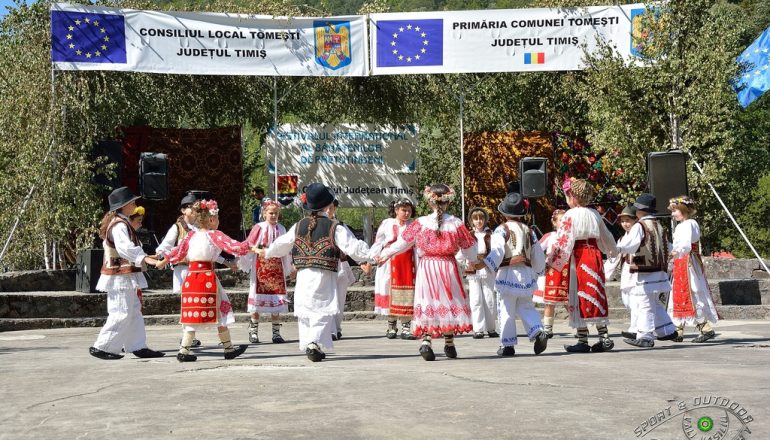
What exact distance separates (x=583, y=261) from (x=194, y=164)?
45.0 feet

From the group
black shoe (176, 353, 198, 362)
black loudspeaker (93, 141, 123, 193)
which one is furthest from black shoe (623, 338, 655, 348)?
black loudspeaker (93, 141, 123, 193)

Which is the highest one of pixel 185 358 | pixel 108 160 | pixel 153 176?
pixel 108 160

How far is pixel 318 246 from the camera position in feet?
33.5

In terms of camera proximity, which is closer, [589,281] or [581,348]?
[581,348]

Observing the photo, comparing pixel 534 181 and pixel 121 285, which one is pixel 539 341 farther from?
pixel 534 181

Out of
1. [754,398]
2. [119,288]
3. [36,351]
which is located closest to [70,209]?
[36,351]

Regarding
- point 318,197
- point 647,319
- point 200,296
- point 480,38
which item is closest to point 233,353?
point 200,296

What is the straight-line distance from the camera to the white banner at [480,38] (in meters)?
19.7

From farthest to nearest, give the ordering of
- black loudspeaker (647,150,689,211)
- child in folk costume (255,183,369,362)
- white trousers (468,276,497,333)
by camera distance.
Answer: black loudspeaker (647,150,689,211) → white trousers (468,276,497,333) → child in folk costume (255,183,369,362)

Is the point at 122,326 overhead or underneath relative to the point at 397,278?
underneath

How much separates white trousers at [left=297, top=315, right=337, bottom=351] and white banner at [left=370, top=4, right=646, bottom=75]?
33.2 feet

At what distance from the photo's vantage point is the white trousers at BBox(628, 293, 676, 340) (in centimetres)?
1151

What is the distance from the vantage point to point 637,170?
20.3 meters

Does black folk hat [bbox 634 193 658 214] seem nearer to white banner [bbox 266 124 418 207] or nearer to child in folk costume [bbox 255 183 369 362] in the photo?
child in folk costume [bbox 255 183 369 362]
